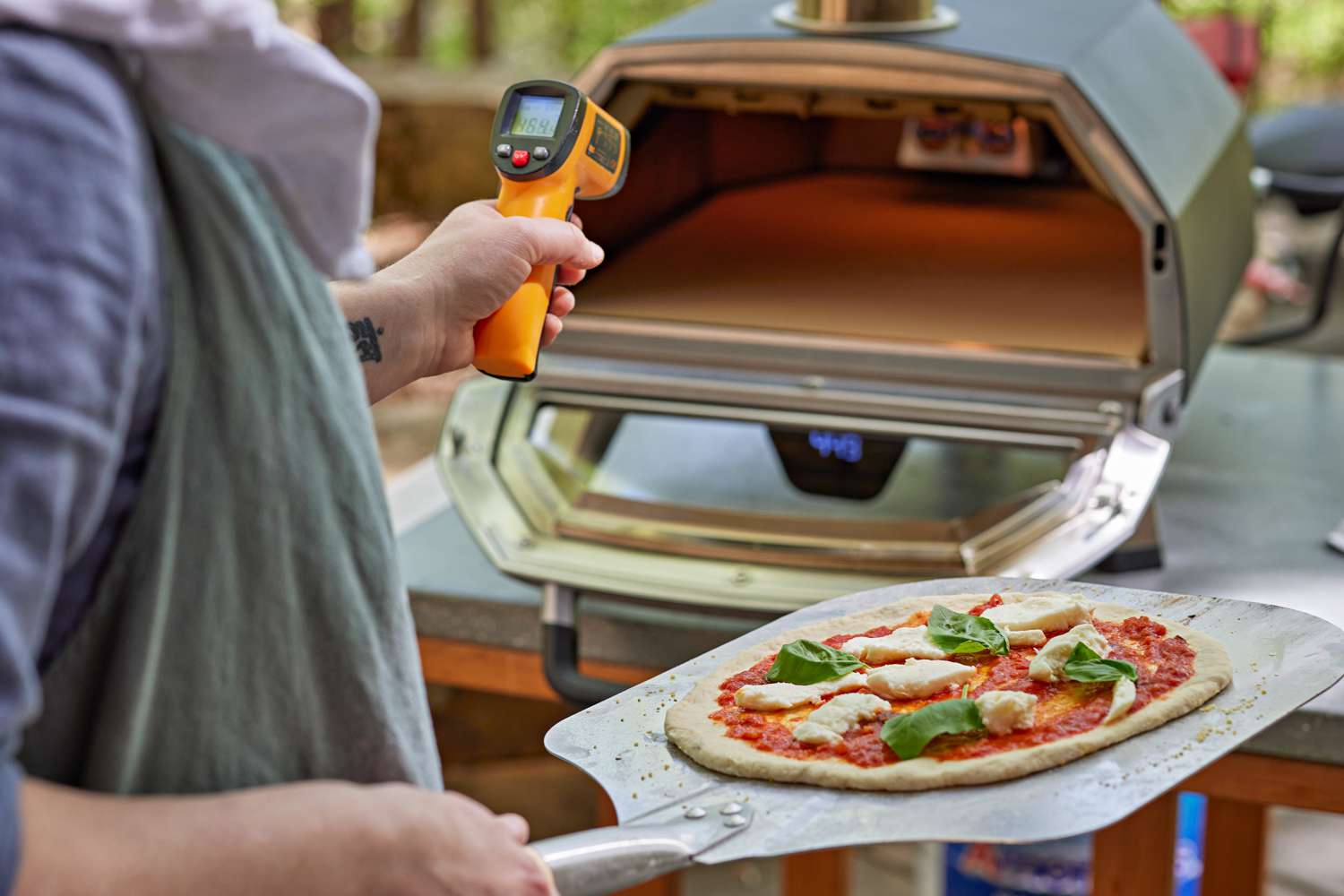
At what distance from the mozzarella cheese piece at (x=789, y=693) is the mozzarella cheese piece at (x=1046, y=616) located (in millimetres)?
100

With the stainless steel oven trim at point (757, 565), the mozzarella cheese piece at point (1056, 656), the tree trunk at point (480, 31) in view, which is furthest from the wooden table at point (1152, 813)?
the tree trunk at point (480, 31)

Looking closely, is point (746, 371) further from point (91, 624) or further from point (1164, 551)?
point (91, 624)

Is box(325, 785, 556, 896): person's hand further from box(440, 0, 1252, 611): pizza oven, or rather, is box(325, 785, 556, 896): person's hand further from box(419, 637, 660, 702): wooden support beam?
box(419, 637, 660, 702): wooden support beam

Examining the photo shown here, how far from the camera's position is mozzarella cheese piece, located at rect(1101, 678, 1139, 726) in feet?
2.76

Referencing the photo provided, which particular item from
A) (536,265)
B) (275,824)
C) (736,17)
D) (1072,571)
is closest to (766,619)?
(1072,571)

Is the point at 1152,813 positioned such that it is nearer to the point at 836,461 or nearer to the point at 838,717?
the point at 836,461

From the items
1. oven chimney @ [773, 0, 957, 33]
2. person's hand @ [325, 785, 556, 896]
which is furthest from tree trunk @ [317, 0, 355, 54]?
person's hand @ [325, 785, 556, 896]

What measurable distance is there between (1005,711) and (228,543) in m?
0.45

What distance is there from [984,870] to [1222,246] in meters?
0.78

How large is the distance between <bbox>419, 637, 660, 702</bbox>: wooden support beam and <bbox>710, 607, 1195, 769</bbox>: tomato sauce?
57 centimetres

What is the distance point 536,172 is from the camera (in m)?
1.03

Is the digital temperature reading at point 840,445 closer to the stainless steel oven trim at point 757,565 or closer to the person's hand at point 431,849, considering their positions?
the stainless steel oven trim at point 757,565

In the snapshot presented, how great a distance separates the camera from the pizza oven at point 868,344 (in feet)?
4.41

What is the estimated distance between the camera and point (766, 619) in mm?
1306
